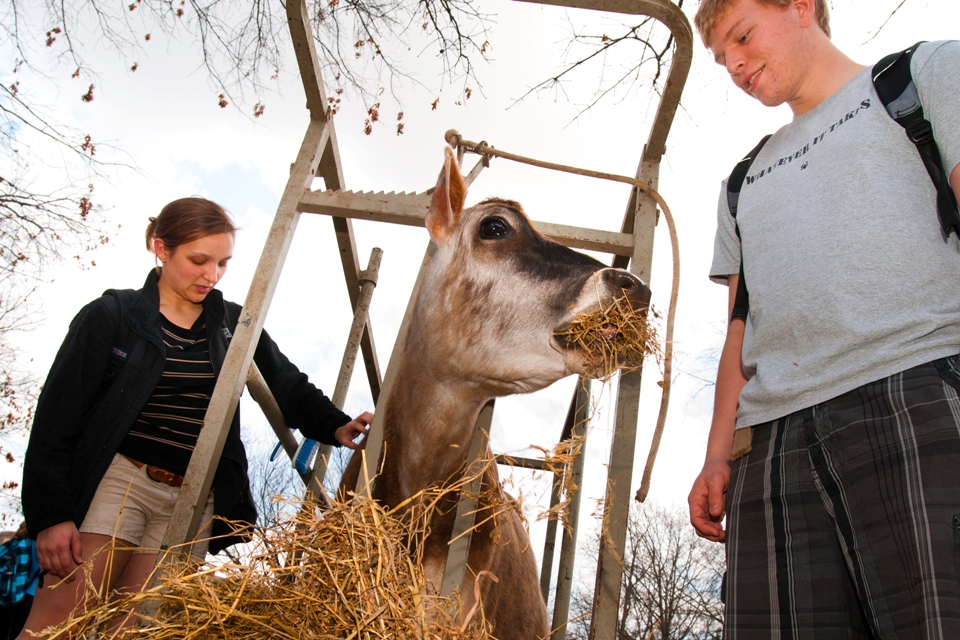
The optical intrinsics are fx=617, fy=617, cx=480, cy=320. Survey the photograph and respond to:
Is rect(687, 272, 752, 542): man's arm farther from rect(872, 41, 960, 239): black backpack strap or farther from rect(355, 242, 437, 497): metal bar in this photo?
rect(355, 242, 437, 497): metal bar

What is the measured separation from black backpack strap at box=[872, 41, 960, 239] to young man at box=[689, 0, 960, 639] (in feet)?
0.08

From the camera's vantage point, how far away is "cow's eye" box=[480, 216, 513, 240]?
114 inches

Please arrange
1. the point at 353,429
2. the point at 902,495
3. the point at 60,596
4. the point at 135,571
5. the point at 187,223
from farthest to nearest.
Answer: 1. the point at 353,429
2. the point at 187,223
3. the point at 135,571
4. the point at 60,596
5. the point at 902,495

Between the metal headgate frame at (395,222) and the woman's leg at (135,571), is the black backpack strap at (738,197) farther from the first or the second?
the woman's leg at (135,571)

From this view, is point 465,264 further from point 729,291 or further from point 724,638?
point 724,638

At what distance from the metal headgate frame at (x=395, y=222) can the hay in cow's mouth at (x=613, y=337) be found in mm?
219

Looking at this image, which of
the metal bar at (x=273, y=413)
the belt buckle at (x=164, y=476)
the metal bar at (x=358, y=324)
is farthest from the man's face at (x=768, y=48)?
the metal bar at (x=358, y=324)

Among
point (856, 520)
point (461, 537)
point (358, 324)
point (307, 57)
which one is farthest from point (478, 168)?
point (856, 520)

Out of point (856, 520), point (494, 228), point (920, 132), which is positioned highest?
point (494, 228)

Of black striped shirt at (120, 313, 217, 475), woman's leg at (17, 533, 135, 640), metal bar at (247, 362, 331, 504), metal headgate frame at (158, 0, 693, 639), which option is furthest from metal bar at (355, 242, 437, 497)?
woman's leg at (17, 533, 135, 640)

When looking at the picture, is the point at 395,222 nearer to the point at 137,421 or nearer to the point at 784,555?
the point at 137,421

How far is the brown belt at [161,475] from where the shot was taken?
266 centimetres

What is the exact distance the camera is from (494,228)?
2.93 metres

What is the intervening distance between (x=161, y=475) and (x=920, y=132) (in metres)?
2.96
